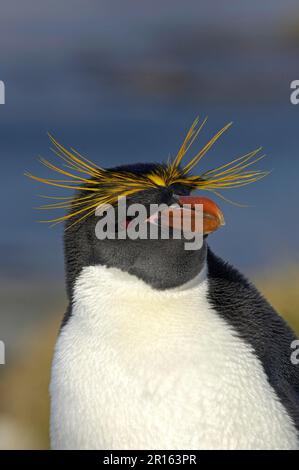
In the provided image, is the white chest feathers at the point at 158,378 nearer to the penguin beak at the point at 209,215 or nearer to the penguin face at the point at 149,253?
the penguin face at the point at 149,253

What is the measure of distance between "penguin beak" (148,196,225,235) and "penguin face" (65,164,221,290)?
0.03m

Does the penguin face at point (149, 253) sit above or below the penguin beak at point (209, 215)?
below

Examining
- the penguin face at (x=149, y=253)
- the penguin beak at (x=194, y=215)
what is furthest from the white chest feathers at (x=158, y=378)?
the penguin beak at (x=194, y=215)

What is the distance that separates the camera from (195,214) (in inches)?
82.6

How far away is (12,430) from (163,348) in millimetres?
1712

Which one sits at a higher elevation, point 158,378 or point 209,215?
point 209,215

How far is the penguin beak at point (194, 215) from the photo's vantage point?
208cm

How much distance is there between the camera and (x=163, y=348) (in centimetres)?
215

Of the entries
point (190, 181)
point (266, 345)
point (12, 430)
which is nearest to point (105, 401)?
point (266, 345)

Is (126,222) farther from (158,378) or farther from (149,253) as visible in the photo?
(158,378)

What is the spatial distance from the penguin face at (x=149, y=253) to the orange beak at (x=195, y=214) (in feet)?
0.11

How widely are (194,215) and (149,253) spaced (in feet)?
0.43

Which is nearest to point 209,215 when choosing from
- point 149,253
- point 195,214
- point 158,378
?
point 195,214
